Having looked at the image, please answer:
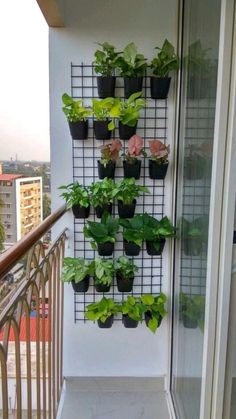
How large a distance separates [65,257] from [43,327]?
553 mm

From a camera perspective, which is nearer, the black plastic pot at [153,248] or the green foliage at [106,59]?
the green foliage at [106,59]

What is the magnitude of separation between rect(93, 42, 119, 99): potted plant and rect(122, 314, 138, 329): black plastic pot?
3.92ft

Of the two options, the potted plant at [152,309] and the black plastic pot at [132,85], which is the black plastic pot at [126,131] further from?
the potted plant at [152,309]

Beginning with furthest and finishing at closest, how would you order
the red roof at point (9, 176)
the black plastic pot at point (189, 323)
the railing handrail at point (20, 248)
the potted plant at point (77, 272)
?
1. the red roof at point (9, 176)
2. the potted plant at point (77, 272)
3. the black plastic pot at point (189, 323)
4. the railing handrail at point (20, 248)

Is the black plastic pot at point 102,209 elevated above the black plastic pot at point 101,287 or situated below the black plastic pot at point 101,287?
above

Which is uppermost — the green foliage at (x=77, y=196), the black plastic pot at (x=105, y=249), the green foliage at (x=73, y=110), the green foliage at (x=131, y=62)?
the green foliage at (x=131, y=62)

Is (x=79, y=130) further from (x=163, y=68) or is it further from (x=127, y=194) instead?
(x=163, y=68)

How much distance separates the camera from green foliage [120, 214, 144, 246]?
6.20 ft

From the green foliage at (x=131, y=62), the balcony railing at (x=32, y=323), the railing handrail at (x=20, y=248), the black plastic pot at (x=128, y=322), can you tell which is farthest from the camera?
the black plastic pot at (x=128, y=322)

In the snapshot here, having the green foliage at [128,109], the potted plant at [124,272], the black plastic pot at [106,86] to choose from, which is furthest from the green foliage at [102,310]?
the black plastic pot at [106,86]

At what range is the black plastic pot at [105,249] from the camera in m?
1.93

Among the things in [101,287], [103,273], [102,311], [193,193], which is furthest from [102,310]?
[193,193]

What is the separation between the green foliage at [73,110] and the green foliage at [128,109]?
5.8 inches

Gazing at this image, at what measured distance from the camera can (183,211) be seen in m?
1.80
